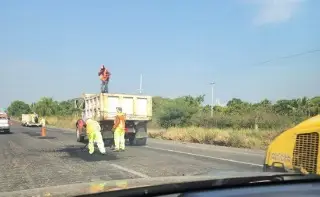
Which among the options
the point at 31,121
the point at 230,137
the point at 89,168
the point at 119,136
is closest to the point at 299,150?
the point at 89,168

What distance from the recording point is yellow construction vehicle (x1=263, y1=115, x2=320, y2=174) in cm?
517

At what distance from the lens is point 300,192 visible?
9.84 feet

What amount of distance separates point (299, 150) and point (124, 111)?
16913 mm

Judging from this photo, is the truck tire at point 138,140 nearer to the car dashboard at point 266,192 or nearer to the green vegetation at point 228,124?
the green vegetation at point 228,124

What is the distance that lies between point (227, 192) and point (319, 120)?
285cm

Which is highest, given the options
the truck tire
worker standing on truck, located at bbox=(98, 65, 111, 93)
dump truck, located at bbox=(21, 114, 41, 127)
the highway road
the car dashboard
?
worker standing on truck, located at bbox=(98, 65, 111, 93)

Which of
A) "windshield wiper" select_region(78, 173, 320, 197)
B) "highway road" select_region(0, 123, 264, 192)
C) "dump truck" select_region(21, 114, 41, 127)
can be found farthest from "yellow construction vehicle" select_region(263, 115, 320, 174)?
"dump truck" select_region(21, 114, 41, 127)

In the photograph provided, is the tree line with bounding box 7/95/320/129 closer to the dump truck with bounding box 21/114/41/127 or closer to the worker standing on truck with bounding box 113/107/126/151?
the worker standing on truck with bounding box 113/107/126/151

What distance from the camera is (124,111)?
22.0 m

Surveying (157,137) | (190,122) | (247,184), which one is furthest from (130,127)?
(247,184)

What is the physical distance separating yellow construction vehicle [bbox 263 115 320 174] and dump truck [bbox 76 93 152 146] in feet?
51.9

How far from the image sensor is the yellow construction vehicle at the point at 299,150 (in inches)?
203

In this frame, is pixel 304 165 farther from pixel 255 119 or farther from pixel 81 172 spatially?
pixel 255 119

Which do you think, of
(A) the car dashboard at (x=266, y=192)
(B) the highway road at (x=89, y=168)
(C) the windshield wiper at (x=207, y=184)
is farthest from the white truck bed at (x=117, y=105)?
(A) the car dashboard at (x=266, y=192)
